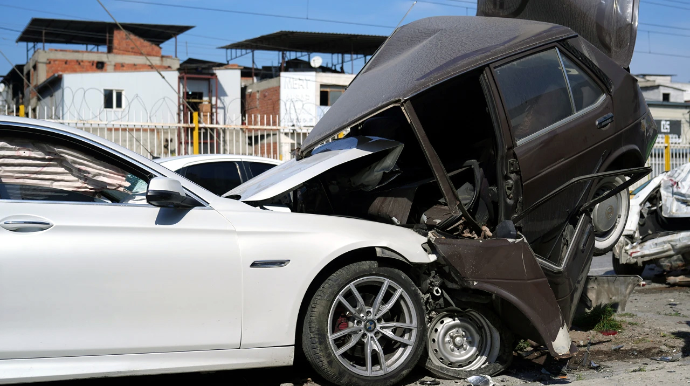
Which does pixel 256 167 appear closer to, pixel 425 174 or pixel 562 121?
pixel 425 174

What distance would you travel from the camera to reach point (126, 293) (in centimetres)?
352

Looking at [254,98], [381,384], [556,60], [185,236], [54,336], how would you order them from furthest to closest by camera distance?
[254,98] → [556,60] → [381,384] → [185,236] → [54,336]

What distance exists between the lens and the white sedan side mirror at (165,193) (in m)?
3.62

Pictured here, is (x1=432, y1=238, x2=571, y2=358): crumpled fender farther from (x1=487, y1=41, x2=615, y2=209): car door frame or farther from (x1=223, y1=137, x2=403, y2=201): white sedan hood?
(x1=223, y1=137, x2=403, y2=201): white sedan hood

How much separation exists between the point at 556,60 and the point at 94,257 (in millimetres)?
3499

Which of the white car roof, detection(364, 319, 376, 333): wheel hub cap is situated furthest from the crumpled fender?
the white car roof

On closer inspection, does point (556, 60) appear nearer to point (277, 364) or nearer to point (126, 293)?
point (277, 364)

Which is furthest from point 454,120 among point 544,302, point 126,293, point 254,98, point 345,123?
point 254,98

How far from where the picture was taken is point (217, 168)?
8758mm

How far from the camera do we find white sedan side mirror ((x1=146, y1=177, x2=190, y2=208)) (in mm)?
3623

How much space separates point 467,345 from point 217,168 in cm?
518

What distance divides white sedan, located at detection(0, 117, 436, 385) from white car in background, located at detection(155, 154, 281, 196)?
450 centimetres

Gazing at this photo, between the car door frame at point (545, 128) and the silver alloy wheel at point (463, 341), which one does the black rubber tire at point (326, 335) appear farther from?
the car door frame at point (545, 128)

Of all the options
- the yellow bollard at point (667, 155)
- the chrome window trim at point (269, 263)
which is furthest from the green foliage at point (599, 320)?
the yellow bollard at point (667, 155)
